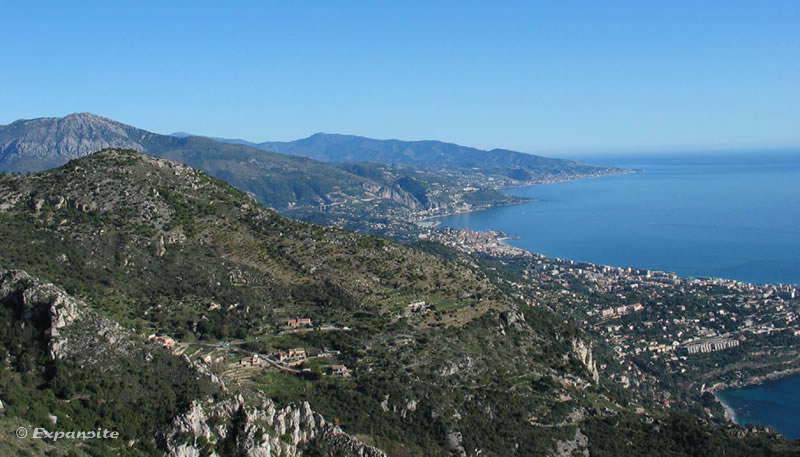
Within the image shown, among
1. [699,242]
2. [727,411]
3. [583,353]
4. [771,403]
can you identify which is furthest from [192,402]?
[699,242]

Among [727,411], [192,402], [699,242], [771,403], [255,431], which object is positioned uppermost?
[192,402]

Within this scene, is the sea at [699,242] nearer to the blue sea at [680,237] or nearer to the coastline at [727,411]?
the blue sea at [680,237]

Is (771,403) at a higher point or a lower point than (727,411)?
higher

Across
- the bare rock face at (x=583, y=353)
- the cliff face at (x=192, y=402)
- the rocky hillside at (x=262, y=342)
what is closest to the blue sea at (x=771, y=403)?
the bare rock face at (x=583, y=353)

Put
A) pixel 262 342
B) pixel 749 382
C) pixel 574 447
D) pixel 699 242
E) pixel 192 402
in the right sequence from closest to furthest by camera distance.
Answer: pixel 192 402 < pixel 574 447 < pixel 262 342 < pixel 749 382 < pixel 699 242

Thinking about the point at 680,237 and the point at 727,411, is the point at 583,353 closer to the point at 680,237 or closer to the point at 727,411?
the point at 727,411

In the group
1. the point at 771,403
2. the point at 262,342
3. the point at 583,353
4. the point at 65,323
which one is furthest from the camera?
the point at 771,403

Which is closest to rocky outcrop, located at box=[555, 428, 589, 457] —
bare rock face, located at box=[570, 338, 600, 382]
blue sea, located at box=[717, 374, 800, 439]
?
bare rock face, located at box=[570, 338, 600, 382]
